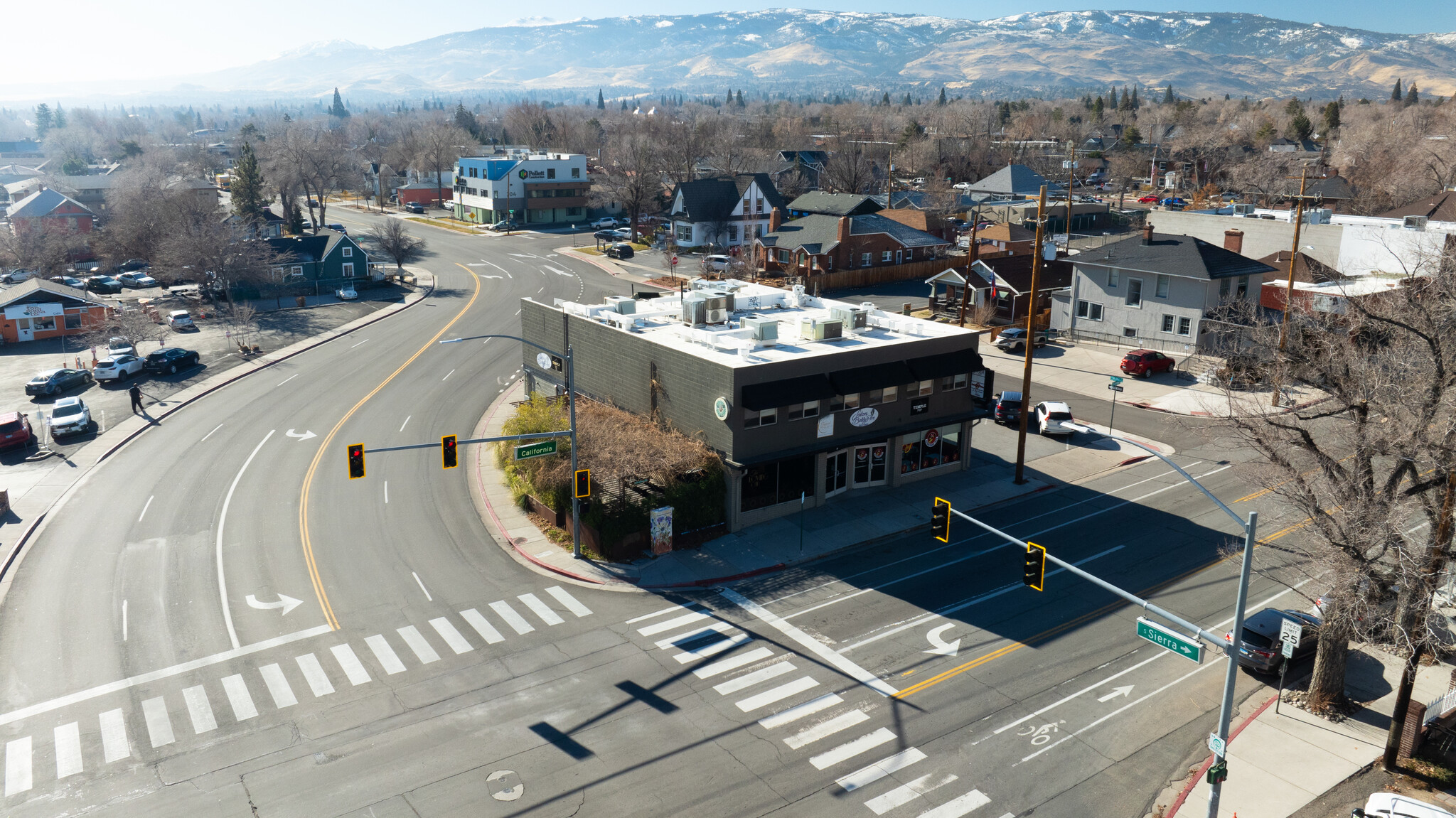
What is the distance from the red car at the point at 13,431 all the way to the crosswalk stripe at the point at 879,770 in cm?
4065

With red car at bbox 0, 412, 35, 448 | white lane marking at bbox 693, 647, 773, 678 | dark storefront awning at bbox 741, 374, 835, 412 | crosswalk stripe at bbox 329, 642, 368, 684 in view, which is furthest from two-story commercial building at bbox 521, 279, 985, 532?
red car at bbox 0, 412, 35, 448

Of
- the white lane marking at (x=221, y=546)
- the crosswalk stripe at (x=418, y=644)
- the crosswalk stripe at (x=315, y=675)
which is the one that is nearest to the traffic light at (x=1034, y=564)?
the crosswalk stripe at (x=418, y=644)

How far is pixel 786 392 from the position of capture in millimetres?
32156

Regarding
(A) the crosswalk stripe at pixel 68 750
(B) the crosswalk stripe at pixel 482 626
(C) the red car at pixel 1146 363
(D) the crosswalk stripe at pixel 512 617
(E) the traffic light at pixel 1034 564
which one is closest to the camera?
(A) the crosswalk stripe at pixel 68 750

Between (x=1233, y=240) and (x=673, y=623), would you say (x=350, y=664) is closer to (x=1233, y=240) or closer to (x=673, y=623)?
(x=673, y=623)

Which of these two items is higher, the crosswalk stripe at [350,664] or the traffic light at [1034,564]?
the traffic light at [1034,564]

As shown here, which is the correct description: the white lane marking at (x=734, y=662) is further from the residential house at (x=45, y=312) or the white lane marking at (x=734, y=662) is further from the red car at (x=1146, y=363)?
the residential house at (x=45, y=312)

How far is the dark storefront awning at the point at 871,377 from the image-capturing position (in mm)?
33312

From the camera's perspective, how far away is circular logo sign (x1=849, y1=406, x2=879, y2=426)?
34.2 meters

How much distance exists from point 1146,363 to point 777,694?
126 ft

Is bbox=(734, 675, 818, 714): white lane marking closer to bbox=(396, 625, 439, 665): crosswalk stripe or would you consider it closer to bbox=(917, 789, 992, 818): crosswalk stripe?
bbox=(917, 789, 992, 818): crosswalk stripe

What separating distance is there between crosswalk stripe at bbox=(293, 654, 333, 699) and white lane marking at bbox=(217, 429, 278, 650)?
88.1 inches

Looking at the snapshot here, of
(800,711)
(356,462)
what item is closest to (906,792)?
(800,711)

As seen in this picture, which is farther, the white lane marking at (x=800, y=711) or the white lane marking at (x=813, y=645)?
the white lane marking at (x=813, y=645)
